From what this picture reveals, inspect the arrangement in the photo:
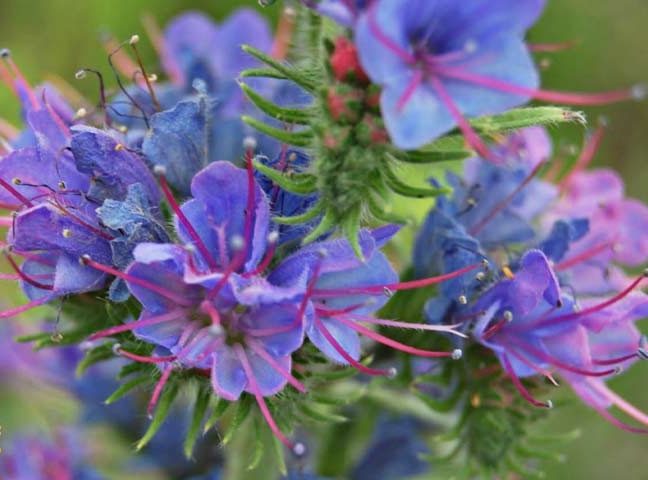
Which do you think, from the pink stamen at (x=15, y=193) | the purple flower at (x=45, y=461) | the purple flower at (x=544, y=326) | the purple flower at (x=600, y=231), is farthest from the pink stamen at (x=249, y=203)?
the purple flower at (x=45, y=461)

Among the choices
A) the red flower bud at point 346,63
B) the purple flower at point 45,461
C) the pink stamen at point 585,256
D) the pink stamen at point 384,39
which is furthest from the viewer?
the purple flower at point 45,461

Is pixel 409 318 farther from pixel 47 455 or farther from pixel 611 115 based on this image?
pixel 611 115

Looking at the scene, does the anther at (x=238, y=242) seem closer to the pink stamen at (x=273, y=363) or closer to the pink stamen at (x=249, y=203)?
the pink stamen at (x=249, y=203)

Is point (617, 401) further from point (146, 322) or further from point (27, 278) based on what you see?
point (27, 278)

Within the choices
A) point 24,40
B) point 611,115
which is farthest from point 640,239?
A: point 24,40

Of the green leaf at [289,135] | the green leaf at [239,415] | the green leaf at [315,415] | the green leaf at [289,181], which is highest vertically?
the green leaf at [289,135]

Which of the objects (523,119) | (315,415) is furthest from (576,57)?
(315,415)

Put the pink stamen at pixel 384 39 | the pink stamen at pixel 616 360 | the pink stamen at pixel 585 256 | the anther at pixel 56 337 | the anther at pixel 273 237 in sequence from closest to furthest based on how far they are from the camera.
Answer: the pink stamen at pixel 384 39 → the anther at pixel 273 237 → the anther at pixel 56 337 → the pink stamen at pixel 616 360 → the pink stamen at pixel 585 256
